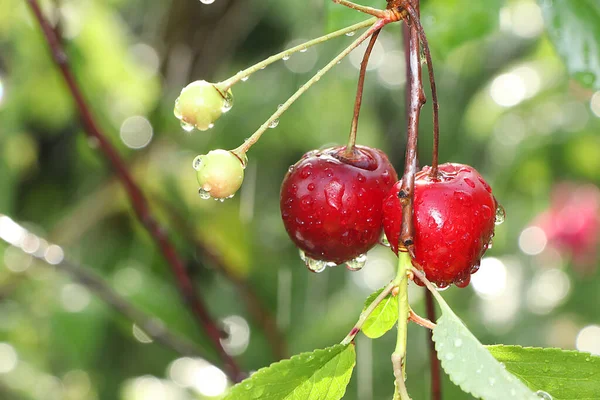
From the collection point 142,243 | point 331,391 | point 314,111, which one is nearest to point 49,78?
point 142,243

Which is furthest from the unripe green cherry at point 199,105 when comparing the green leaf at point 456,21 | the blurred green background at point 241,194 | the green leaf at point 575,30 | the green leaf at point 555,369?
the blurred green background at point 241,194

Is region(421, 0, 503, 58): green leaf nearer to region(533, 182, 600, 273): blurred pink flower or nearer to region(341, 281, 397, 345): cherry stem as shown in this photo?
region(341, 281, 397, 345): cherry stem

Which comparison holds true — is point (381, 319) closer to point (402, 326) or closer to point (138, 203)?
point (402, 326)

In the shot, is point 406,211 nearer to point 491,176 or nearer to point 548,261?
point 491,176

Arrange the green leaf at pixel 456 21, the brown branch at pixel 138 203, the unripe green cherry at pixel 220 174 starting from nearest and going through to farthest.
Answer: the unripe green cherry at pixel 220 174, the green leaf at pixel 456 21, the brown branch at pixel 138 203

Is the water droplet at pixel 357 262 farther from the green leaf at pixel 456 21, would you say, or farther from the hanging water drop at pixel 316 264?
the green leaf at pixel 456 21

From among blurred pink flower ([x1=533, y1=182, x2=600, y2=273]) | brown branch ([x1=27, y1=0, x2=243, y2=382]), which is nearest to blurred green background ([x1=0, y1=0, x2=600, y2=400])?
blurred pink flower ([x1=533, y1=182, x2=600, y2=273])

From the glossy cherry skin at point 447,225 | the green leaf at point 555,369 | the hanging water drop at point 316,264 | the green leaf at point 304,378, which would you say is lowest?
the green leaf at point 555,369
